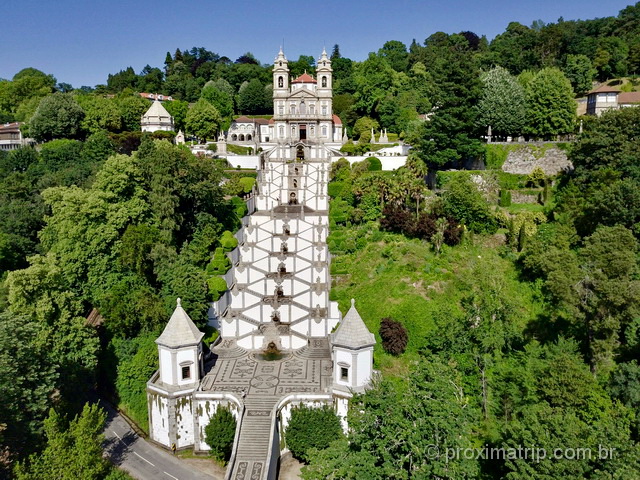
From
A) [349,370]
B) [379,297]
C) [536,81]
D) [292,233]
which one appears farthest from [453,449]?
[536,81]

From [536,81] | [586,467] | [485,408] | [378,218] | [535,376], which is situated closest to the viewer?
[586,467]

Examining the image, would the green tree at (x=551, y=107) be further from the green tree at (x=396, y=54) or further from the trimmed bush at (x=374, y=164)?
the green tree at (x=396, y=54)

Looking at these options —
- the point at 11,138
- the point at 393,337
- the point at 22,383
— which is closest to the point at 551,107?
the point at 393,337

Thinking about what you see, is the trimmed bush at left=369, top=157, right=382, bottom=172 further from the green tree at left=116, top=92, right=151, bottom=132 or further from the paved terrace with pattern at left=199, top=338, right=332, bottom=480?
the green tree at left=116, top=92, right=151, bottom=132

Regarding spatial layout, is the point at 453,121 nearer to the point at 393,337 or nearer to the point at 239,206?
the point at 239,206

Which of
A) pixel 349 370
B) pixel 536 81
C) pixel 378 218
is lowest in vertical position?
pixel 349 370

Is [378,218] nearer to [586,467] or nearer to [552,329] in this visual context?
[552,329]
